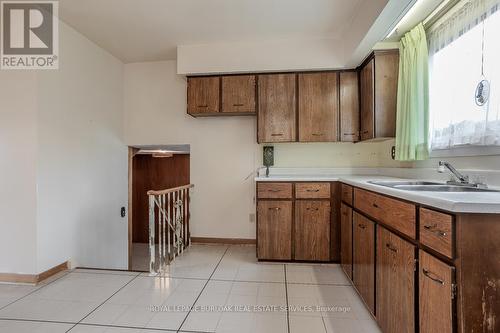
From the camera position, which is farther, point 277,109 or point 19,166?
point 277,109

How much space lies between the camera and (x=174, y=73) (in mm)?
3697

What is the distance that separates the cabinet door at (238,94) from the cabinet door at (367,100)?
125cm

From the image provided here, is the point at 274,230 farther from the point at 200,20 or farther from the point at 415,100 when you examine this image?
the point at 200,20

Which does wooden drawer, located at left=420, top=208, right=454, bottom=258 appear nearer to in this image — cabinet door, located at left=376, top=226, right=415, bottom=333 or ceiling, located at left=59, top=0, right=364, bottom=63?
cabinet door, located at left=376, top=226, right=415, bottom=333

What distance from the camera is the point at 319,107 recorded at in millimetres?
3070

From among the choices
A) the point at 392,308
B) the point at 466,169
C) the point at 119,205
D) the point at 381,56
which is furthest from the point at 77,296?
the point at 381,56

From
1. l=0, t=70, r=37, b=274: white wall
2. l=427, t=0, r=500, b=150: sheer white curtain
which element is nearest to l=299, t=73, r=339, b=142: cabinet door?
l=427, t=0, r=500, b=150: sheer white curtain

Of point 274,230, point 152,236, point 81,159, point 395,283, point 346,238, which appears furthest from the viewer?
point 81,159

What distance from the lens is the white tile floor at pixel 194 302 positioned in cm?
176

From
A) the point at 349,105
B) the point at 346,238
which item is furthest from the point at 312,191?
the point at 349,105

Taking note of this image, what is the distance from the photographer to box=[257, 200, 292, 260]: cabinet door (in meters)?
2.84

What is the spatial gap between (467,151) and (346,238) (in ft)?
3.91

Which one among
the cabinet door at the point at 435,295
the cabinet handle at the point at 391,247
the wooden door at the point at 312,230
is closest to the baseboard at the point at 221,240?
the wooden door at the point at 312,230

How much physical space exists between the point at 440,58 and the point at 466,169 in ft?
3.16
